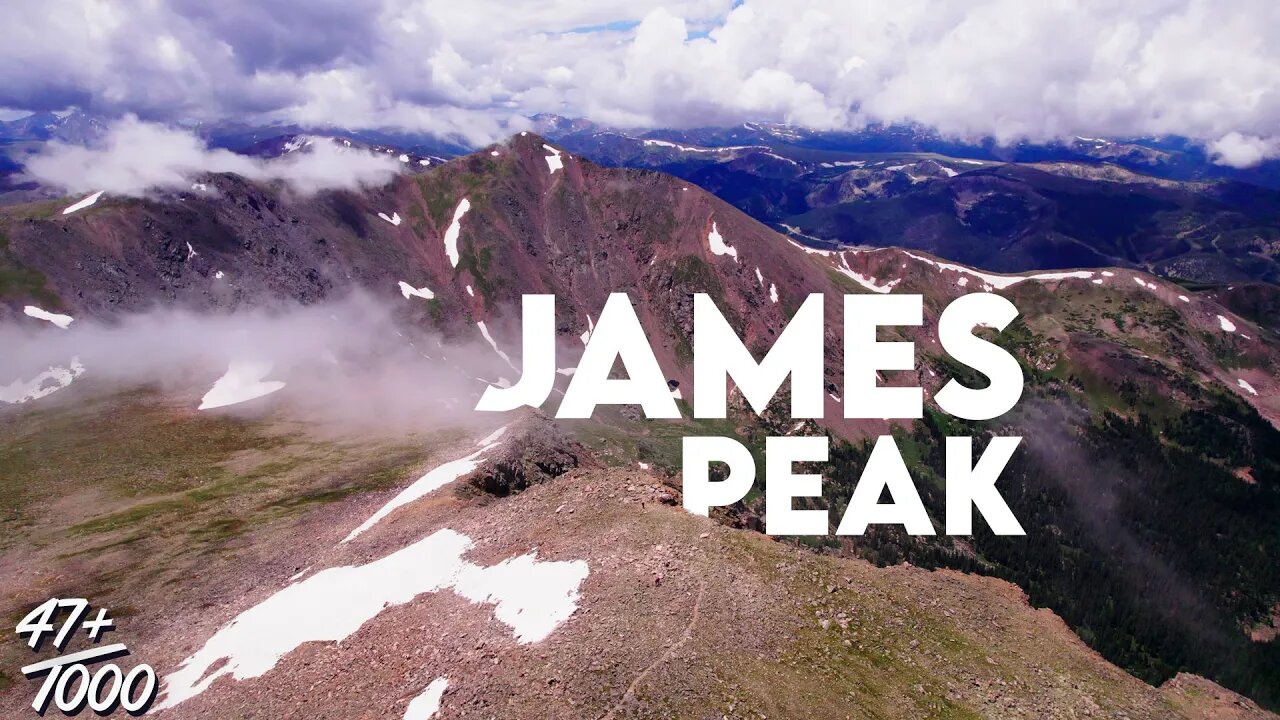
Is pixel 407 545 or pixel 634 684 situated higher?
pixel 634 684

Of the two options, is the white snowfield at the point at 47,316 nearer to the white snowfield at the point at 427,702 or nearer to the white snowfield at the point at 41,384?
the white snowfield at the point at 41,384

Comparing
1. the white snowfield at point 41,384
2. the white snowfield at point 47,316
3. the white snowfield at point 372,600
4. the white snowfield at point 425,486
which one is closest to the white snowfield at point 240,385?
the white snowfield at point 41,384

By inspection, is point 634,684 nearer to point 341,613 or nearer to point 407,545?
point 341,613

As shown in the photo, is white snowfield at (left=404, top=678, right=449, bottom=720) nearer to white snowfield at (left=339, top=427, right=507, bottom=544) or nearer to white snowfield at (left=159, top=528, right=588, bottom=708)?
white snowfield at (left=159, top=528, right=588, bottom=708)

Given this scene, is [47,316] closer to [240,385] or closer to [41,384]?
[41,384]

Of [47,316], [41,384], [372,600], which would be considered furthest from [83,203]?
[372,600]

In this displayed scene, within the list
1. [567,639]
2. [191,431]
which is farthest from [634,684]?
[191,431]
